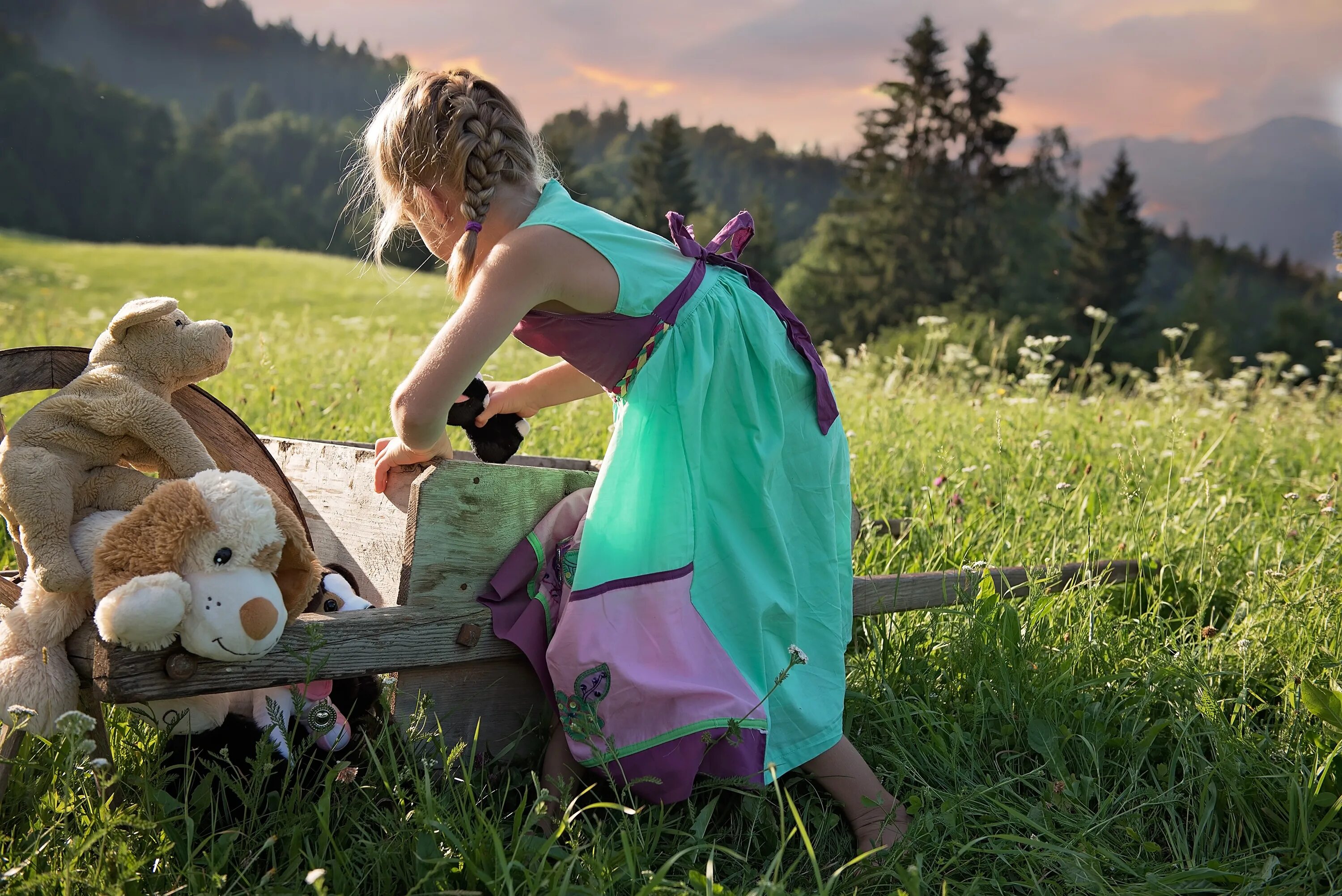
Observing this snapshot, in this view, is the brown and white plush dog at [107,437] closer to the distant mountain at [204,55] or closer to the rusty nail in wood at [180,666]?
the rusty nail in wood at [180,666]

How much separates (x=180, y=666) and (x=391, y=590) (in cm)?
78

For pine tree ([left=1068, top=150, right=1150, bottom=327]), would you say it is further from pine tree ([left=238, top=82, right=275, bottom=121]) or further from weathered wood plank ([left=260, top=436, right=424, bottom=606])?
pine tree ([left=238, top=82, right=275, bottom=121])

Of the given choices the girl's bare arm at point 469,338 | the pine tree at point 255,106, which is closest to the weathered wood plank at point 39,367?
the girl's bare arm at point 469,338

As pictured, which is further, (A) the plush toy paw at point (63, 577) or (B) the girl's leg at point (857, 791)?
(B) the girl's leg at point (857, 791)

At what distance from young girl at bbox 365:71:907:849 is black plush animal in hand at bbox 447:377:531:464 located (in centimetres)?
22

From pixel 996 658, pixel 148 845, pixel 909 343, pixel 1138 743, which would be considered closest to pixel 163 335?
pixel 148 845

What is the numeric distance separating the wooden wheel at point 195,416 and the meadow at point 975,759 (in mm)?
442

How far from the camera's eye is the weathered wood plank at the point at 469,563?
5.46ft

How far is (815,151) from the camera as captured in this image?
6912 centimetres

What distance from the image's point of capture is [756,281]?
214 cm

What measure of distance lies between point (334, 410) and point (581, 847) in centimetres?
316

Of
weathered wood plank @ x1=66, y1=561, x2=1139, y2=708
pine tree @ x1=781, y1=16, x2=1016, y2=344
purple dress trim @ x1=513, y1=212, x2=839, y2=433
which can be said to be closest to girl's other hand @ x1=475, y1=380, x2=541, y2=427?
purple dress trim @ x1=513, y1=212, x2=839, y2=433

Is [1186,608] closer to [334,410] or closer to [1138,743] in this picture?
[1138,743]

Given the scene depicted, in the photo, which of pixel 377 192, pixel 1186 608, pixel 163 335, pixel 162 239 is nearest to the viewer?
pixel 163 335
